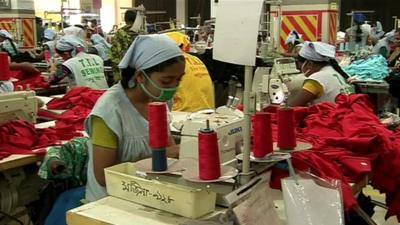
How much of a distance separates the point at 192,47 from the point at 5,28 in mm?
3817

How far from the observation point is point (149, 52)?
5.98ft

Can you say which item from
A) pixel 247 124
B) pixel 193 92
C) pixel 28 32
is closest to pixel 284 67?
pixel 193 92

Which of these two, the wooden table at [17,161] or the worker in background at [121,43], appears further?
the worker in background at [121,43]

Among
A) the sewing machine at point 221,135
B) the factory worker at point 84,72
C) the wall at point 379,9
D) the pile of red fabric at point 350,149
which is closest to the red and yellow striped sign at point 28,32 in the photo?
the factory worker at point 84,72

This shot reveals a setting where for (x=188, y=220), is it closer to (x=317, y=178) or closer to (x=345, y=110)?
(x=317, y=178)

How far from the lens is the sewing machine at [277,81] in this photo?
2.42m

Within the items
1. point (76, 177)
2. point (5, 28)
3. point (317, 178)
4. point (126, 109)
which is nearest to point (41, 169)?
point (76, 177)

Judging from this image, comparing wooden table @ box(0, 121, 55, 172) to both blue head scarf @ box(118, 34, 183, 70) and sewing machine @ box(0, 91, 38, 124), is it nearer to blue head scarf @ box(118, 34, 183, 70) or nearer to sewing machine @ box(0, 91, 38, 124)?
sewing machine @ box(0, 91, 38, 124)

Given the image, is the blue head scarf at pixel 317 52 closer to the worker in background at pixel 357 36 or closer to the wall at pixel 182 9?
the worker in background at pixel 357 36

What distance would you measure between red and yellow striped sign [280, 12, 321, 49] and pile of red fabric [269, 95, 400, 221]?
146 inches

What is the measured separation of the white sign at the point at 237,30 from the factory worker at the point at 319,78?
1700mm

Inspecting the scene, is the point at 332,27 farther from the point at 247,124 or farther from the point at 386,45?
the point at 247,124

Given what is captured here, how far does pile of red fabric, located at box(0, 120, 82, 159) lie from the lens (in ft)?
8.23

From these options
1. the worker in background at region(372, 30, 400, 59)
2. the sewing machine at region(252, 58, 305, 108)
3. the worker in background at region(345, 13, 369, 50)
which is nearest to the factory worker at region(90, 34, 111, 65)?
the worker in background at region(345, 13, 369, 50)
